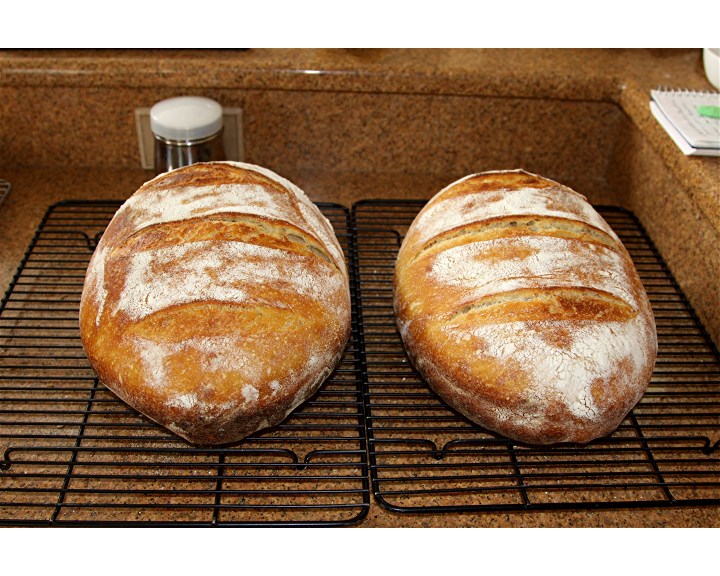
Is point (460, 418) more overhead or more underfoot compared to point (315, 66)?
more underfoot

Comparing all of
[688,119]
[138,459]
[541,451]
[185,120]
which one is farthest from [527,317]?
[185,120]

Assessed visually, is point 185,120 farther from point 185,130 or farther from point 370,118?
point 370,118

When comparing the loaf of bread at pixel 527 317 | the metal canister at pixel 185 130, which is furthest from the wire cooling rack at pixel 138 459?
the metal canister at pixel 185 130

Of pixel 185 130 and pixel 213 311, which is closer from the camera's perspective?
pixel 213 311

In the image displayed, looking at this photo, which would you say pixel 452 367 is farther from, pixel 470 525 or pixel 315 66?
pixel 315 66

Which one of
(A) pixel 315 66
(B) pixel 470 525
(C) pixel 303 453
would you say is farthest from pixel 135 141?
(B) pixel 470 525

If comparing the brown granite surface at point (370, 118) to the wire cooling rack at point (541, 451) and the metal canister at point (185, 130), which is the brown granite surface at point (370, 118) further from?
the wire cooling rack at point (541, 451)

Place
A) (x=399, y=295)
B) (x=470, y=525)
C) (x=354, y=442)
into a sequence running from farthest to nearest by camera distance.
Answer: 1. (x=399, y=295)
2. (x=354, y=442)
3. (x=470, y=525)
